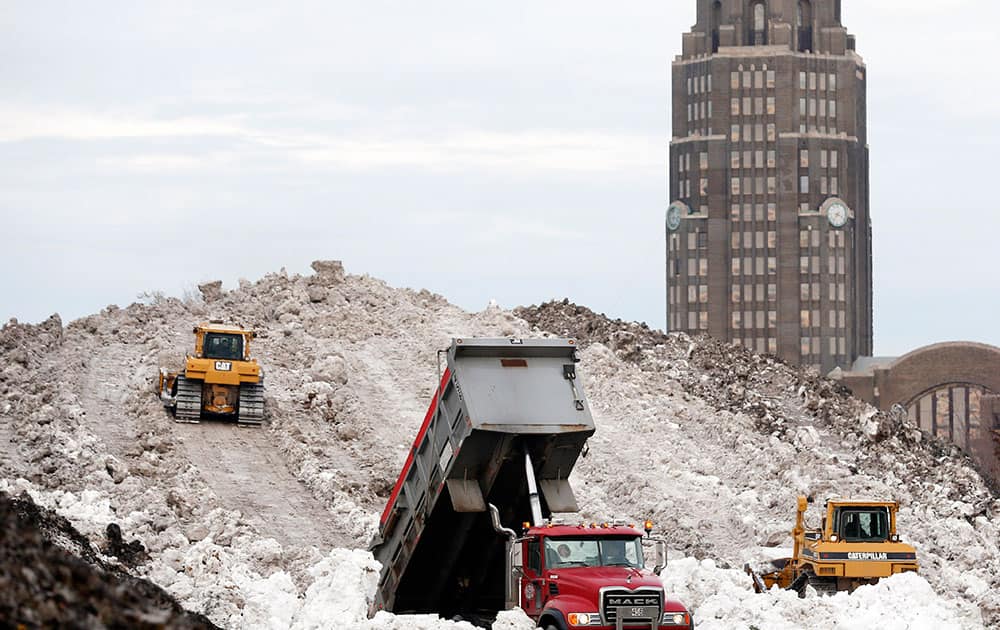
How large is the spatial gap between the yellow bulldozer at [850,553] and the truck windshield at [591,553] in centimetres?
648

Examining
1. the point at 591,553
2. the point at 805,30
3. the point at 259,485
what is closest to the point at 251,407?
the point at 259,485

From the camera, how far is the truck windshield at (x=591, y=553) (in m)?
16.5

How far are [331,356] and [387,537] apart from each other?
1760 cm

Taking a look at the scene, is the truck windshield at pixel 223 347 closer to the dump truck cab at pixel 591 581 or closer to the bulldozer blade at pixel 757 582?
the bulldozer blade at pixel 757 582

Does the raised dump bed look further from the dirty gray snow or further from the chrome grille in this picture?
the chrome grille

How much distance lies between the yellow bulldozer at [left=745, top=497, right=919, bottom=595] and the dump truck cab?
6.54 meters

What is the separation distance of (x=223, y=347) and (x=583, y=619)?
62.5 feet

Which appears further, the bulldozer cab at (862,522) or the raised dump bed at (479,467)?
the bulldozer cab at (862,522)

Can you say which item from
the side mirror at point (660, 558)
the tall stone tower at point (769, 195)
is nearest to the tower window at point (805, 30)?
the tall stone tower at point (769, 195)

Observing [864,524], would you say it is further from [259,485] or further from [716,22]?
[716,22]

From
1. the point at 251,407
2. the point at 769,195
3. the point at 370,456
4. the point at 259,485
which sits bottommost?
the point at 259,485

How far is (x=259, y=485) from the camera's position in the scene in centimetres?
2834

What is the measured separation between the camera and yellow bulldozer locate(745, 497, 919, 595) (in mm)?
23078

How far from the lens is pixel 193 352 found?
36906 mm
